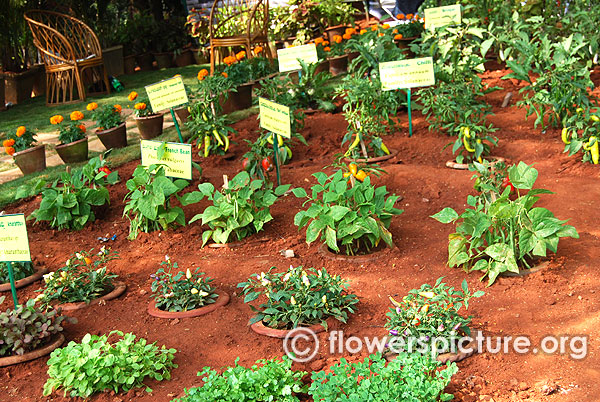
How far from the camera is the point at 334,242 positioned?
382cm

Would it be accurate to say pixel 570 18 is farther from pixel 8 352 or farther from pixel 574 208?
pixel 8 352

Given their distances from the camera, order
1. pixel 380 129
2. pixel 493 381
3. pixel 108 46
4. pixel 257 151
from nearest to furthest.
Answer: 1. pixel 493 381
2. pixel 257 151
3. pixel 380 129
4. pixel 108 46

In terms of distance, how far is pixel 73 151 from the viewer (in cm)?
629

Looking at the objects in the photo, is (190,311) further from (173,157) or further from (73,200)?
(73,200)

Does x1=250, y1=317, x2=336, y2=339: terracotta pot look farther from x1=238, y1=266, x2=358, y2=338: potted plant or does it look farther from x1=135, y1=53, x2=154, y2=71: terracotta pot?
x1=135, y1=53, x2=154, y2=71: terracotta pot

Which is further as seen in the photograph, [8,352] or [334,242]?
[334,242]

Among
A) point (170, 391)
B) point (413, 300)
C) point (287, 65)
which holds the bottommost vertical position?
point (170, 391)

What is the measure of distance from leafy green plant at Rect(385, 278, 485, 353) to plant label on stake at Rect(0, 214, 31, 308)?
72.2 inches

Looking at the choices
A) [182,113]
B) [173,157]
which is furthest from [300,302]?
[182,113]

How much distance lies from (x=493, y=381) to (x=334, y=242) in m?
1.31

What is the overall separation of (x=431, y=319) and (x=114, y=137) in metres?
4.50

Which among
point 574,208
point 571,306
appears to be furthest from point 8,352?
point 574,208

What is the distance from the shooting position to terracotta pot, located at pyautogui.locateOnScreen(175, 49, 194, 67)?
12.3 m

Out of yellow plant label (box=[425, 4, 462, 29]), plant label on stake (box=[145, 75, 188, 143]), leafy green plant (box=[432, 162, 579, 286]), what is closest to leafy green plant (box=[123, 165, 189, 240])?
plant label on stake (box=[145, 75, 188, 143])
